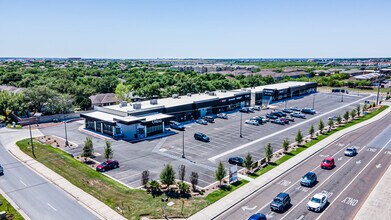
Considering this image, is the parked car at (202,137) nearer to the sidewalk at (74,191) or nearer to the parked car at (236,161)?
the parked car at (236,161)

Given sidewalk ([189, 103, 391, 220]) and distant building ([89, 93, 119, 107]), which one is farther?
distant building ([89, 93, 119, 107])

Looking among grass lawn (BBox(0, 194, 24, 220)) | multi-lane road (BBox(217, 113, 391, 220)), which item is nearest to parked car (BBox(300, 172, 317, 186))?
multi-lane road (BBox(217, 113, 391, 220))

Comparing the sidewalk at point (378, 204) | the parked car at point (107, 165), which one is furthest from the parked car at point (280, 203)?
the parked car at point (107, 165)

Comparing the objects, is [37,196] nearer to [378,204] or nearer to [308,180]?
[308,180]

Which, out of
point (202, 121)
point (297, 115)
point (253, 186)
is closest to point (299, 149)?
point (253, 186)

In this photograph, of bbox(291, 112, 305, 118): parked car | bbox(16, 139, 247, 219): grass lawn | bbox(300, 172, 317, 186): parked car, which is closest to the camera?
bbox(16, 139, 247, 219): grass lawn

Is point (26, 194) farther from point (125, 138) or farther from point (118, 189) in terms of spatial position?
point (125, 138)

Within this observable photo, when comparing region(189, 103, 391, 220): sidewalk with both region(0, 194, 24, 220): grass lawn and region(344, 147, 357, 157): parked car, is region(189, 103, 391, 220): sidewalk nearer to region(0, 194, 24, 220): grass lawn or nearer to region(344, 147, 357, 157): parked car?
region(344, 147, 357, 157): parked car
